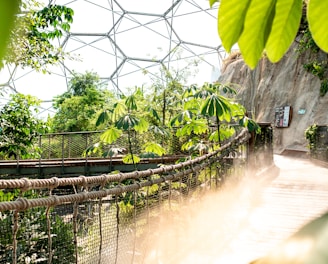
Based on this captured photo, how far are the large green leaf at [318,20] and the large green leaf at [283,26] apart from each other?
0.07 ft

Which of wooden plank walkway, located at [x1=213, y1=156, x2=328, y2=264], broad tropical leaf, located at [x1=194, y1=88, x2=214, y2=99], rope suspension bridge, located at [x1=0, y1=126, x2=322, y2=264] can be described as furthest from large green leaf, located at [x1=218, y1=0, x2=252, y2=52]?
broad tropical leaf, located at [x1=194, y1=88, x2=214, y2=99]

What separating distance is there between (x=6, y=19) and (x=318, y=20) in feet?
0.51

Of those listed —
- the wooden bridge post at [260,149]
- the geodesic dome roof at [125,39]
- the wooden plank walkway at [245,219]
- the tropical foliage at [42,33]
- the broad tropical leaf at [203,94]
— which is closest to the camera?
the wooden plank walkway at [245,219]

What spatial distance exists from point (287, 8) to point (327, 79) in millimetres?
14458

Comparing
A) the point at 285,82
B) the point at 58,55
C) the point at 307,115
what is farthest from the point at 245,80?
the point at 58,55

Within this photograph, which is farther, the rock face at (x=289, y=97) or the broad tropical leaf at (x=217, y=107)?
the rock face at (x=289, y=97)

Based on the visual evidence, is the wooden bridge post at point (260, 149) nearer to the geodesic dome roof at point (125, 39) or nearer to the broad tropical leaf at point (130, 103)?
the broad tropical leaf at point (130, 103)

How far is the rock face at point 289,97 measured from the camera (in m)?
14.1

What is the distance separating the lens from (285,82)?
52.6 ft

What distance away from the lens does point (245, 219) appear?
5.44 metres

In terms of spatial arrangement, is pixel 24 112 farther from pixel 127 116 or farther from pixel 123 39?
pixel 123 39

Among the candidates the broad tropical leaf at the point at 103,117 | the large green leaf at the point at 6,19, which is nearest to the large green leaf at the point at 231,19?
the large green leaf at the point at 6,19

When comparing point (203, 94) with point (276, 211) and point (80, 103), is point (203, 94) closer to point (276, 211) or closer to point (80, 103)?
point (276, 211)

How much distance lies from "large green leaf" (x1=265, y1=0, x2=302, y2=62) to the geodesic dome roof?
23851 millimetres
